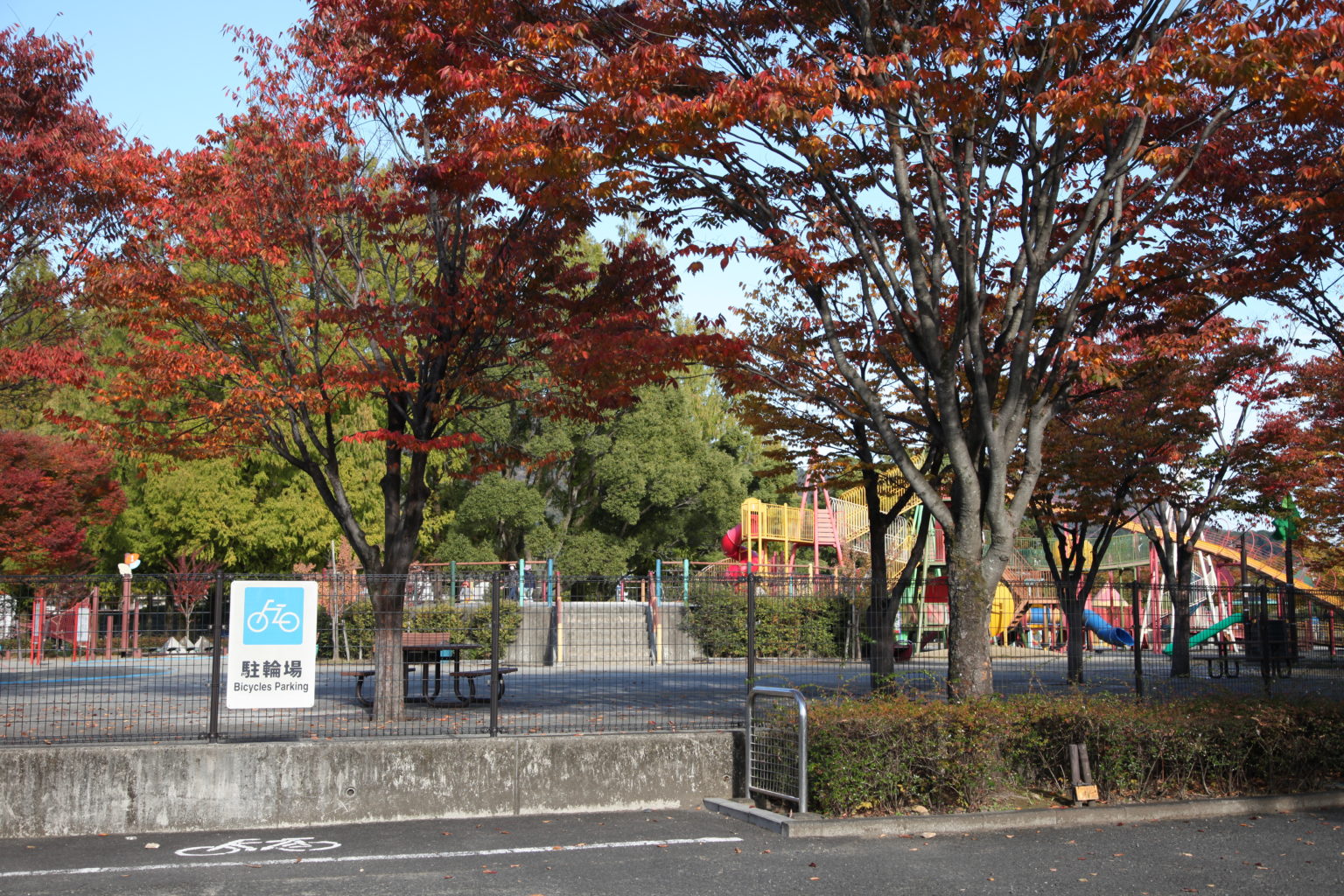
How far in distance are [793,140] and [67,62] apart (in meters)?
9.73

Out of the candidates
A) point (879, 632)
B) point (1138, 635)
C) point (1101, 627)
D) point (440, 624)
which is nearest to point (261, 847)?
point (440, 624)

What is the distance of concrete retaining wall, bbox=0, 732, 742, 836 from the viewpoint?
8062 millimetres

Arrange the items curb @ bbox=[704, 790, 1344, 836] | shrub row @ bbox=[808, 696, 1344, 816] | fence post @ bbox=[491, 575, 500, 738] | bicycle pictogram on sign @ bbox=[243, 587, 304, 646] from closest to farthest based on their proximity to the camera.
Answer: curb @ bbox=[704, 790, 1344, 836] → shrub row @ bbox=[808, 696, 1344, 816] → bicycle pictogram on sign @ bbox=[243, 587, 304, 646] → fence post @ bbox=[491, 575, 500, 738]

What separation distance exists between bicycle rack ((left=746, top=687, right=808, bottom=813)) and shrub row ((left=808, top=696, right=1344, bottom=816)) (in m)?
0.16

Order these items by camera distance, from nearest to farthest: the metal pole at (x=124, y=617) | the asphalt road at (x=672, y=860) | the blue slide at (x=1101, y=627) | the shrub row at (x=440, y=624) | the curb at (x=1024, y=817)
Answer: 1. the asphalt road at (x=672, y=860)
2. the curb at (x=1024, y=817)
3. the metal pole at (x=124, y=617)
4. the shrub row at (x=440, y=624)
5. the blue slide at (x=1101, y=627)

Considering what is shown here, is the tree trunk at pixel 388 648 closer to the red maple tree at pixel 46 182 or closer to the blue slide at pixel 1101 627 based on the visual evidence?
the red maple tree at pixel 46 182

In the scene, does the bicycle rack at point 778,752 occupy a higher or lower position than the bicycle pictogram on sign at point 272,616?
lower

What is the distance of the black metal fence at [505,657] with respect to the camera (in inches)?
334

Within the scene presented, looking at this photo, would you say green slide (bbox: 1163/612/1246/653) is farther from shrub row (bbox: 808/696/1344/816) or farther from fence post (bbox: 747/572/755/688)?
fence post (bbox: 747/572/755/688)

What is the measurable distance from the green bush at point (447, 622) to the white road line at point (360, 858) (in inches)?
97.5

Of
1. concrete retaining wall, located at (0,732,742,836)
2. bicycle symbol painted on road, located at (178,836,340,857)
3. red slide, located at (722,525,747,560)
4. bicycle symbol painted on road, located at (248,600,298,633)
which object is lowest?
bicycle symbol painted on road, located at (178,836,340,857)

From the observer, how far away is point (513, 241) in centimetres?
1171

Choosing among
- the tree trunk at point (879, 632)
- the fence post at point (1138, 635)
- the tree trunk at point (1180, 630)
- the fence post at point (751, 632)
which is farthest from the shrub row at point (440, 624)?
the tree trunk at point (1180, 630)

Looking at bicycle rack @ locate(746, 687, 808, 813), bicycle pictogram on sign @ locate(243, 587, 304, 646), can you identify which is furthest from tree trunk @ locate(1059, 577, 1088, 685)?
bicycle pictogram on sign @ locate(243, 587, 304, 646)
